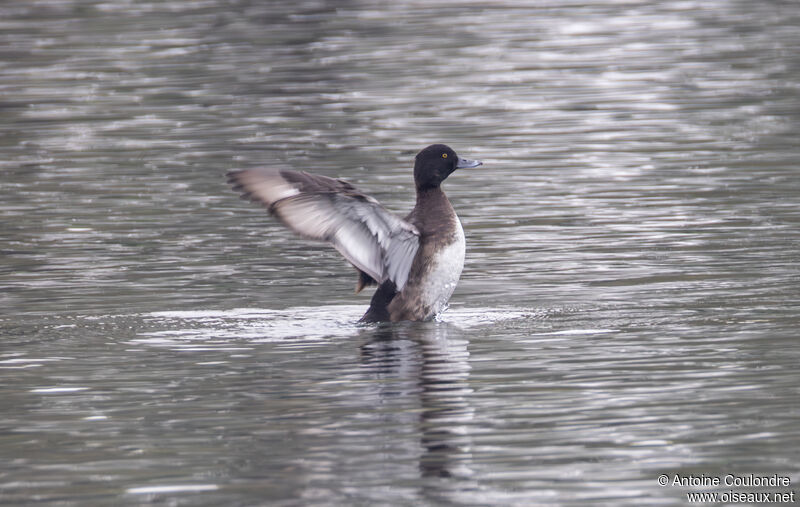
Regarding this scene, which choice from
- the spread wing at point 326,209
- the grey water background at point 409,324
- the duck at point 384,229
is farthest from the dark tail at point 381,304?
the spread wing at point 326,209

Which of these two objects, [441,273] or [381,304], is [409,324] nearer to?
[381,304]

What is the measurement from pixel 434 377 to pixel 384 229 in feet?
6.93

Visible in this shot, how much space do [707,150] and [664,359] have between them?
11.2 metres

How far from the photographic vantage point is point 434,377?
10219 mm

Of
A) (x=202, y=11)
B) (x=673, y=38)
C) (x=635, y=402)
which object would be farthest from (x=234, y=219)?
(x=202, y=11)

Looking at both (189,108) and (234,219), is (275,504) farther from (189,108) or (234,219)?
(189,108)

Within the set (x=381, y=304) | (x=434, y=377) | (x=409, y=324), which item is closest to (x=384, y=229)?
(x=381, y=304)

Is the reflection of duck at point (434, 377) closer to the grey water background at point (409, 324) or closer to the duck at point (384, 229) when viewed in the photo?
the grey water background at point (409, 324)

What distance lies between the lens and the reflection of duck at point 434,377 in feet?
27.1

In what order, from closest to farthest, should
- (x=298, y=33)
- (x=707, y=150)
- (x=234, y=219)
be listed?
(x=234, y=219)
(x=707, y=150)
(x=298, y=33)

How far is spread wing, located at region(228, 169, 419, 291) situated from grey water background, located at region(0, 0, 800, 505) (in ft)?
2.17

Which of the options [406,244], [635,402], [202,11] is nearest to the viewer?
[635,402]

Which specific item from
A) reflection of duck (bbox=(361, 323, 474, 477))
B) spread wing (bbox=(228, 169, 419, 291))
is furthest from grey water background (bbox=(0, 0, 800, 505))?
spread wing (bbox=(228, 169, 419, 291))

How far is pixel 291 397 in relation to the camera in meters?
9.70
